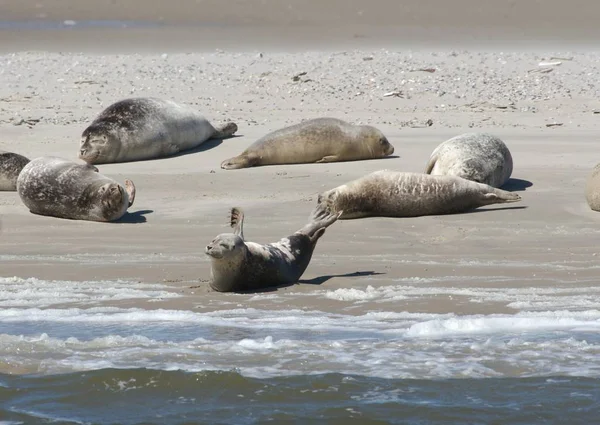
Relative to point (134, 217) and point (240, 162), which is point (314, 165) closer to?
point (240, 162)

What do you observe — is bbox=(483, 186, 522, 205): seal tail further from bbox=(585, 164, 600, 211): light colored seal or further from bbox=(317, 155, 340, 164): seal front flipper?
bbox=(317, 155, 340, 164): seal front flipper

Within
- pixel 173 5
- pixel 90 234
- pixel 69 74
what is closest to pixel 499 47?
pixel 69 74

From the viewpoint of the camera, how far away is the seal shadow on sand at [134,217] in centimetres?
863

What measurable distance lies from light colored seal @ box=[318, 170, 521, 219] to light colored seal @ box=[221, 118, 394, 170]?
8.78ft

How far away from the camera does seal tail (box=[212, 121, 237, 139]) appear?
12.7 m

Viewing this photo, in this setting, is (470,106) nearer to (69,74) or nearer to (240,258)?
(69,74)

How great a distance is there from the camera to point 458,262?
7055 millimetres

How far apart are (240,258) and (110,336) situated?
92 centimetres

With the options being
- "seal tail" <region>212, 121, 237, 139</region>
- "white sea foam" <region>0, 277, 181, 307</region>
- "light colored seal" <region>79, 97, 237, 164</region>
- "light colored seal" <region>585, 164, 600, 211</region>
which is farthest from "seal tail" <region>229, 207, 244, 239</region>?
"seal tail" <region>212, 121, 237, 139</region>

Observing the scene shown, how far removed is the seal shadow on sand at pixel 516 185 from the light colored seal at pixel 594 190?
100 centimetres

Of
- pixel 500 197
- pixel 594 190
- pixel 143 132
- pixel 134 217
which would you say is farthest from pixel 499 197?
pixel 143 132

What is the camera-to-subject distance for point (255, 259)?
6457 millimetres

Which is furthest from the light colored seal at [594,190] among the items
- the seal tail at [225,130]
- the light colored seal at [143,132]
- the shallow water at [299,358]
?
the seal tail at [225,130]

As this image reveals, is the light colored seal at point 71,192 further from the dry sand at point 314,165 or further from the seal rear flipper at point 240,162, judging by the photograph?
the seal rear flipper at point 240,162
